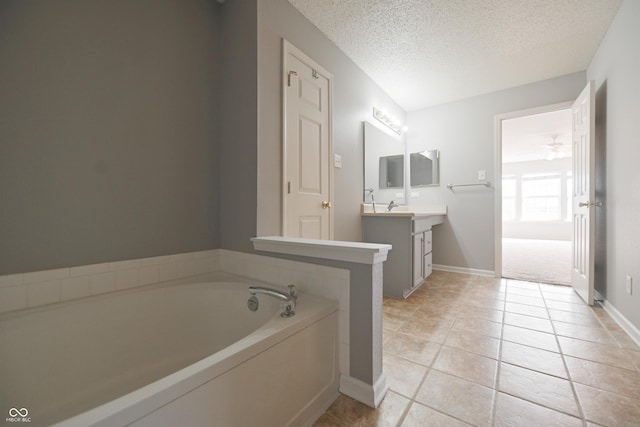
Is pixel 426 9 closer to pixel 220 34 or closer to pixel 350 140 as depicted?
pixel 350 140

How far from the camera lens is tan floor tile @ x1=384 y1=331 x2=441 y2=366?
1.53m

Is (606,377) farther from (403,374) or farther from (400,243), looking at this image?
(400,243)

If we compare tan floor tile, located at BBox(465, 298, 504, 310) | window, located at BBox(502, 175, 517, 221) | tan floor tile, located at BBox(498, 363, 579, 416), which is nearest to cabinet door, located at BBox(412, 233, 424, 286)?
tan floor tile, located at BBox(465, 298, 504, 310)

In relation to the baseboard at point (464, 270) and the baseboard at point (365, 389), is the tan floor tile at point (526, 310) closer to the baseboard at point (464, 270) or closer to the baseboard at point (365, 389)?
the baseboard at point (464, 270)

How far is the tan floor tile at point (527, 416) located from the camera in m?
1.05

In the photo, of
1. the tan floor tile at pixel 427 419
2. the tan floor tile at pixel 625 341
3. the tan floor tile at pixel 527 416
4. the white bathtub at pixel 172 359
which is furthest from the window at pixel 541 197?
the white bathtub at pixel 172 359

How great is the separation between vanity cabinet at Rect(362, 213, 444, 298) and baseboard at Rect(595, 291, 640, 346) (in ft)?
4.78

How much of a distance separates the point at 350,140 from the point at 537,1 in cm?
173

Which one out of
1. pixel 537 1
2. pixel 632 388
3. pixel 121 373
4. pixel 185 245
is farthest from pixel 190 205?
pixel 537 1

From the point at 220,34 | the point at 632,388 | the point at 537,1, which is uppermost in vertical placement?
the point at 537,1

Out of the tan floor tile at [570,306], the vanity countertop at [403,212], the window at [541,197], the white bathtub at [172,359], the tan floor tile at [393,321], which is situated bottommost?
the tan floor tile at [393,321]

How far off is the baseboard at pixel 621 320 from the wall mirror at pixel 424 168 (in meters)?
2.10

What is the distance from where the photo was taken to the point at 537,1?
6.31 feet

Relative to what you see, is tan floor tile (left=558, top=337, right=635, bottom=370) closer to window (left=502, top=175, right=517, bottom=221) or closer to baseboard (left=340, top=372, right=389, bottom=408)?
baseboard (left=340, top=372, right=389, bottom=408)
